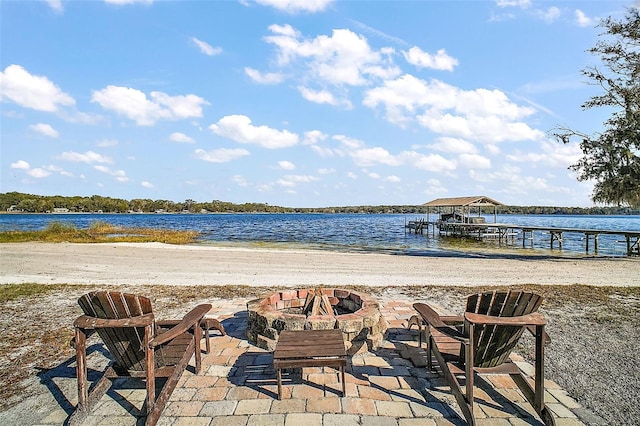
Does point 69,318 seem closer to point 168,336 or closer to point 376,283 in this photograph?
point 168,336

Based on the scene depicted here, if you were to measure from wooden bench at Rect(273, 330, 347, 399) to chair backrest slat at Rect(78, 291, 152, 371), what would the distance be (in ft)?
3.74

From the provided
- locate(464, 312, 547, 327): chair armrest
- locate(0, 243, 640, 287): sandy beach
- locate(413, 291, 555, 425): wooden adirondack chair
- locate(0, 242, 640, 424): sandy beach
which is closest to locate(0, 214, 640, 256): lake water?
locate(0, 243, 640, 287): sandy beach

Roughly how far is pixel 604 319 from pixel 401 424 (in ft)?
15.6

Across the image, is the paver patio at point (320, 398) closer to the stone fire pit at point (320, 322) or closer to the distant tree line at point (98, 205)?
the stone fire pit at point (320, 322)

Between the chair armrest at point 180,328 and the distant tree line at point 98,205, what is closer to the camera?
the chair armrest at point 180,328

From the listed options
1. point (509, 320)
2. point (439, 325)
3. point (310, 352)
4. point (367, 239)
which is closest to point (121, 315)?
point (310, 352)

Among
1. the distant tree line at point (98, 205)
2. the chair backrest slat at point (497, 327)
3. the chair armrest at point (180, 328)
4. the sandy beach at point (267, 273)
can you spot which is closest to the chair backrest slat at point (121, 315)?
the chair armrest at point (180, 328)

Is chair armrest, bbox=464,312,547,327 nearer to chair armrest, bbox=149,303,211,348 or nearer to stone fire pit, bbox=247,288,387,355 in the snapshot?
Answer: stone fire pit, bbox=247,288,387,355

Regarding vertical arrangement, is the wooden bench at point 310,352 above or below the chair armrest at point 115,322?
below

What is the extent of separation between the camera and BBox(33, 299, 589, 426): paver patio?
281 cm

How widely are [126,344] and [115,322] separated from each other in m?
0.37

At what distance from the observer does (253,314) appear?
4414mm

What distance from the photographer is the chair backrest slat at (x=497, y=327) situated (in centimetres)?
291

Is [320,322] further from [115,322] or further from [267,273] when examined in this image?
[267,273]
